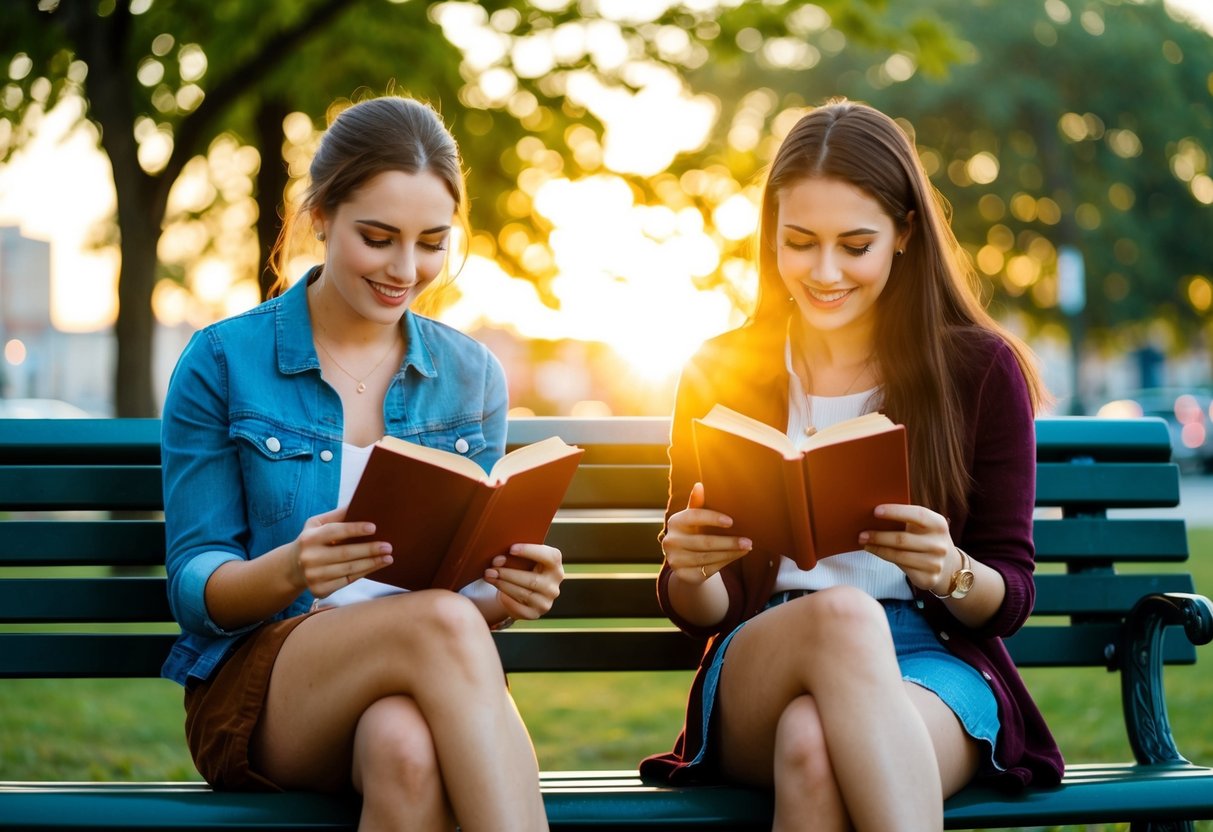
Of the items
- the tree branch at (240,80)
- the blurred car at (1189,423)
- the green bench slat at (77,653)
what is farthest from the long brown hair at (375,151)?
the blurred car at (1189,423)

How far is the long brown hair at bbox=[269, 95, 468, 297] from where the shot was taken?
261 cm

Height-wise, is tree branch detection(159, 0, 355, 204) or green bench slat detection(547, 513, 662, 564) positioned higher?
tree branch detection(159, 0, 355, 204)

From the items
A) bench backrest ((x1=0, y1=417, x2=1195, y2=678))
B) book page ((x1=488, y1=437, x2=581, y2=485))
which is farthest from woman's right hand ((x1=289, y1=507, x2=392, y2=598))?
bench backrest ((x1=0, y1=417, x2=1195, y2=678))

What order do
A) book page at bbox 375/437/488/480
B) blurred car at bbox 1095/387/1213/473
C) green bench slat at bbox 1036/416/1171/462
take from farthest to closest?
1. blurred car at bbox 1095/387/1213/473
2. green bench slat at bbox 1036/416/1171/462
3. book page at bbox 375/437/488/480

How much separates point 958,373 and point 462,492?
116 centimetres

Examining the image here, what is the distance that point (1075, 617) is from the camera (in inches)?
130

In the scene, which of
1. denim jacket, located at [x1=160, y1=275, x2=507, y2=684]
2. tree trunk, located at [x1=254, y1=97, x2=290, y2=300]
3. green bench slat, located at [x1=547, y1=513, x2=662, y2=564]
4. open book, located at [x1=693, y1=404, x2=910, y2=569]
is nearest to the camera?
open book, located at [x1=693, y1=404, x2=910, y2=569]

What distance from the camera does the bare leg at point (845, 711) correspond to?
2230 mm

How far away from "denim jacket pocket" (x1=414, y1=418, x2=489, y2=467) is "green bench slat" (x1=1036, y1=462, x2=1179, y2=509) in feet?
4.46

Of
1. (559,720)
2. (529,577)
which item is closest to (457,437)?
(529,577)

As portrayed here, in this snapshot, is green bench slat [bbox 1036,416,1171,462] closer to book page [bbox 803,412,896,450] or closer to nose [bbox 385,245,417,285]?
book page [bbox 803,412,896,450]

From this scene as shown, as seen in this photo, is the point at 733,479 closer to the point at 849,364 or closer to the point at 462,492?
the point at 462,492

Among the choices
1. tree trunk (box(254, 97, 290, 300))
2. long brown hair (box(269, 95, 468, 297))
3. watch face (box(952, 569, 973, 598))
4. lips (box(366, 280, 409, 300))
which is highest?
tree trunk (box(254, 97, 290, 300))

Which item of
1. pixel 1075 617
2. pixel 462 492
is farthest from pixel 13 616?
pixel 1075 617
